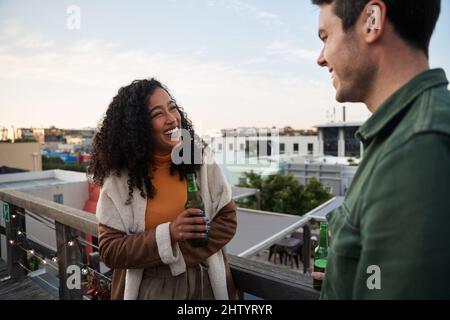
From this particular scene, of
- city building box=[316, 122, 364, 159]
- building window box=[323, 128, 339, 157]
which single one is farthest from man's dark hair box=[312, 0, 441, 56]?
building window box=[323, 128, 339, 157]

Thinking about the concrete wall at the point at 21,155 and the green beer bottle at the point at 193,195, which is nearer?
the green beer bottle at the point at 193,195

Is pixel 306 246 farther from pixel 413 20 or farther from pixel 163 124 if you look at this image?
pixel 413 20

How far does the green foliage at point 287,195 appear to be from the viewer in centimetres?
1925

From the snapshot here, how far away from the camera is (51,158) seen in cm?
3512

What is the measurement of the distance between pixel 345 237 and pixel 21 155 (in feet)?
87.6

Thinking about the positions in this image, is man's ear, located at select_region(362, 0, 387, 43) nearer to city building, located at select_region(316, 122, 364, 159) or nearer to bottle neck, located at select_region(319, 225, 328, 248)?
bottle neck, located at select_region(319, 225, 328, 248)

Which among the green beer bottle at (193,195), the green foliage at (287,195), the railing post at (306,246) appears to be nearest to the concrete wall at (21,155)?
the green foliage at (287,195)

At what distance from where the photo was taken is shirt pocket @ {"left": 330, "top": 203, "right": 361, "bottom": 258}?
25.9 inches

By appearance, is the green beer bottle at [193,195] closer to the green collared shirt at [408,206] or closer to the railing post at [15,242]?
the green collared shirt at [408,206]

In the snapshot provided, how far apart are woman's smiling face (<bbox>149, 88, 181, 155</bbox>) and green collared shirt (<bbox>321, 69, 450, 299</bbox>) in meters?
1.16

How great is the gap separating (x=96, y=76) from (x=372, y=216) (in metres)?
2.97

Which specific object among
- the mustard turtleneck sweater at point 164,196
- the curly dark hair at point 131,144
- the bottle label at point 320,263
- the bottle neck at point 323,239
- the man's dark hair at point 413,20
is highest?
the man's dark hair at point 413,20

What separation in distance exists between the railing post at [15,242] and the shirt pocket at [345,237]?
3387mm
